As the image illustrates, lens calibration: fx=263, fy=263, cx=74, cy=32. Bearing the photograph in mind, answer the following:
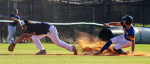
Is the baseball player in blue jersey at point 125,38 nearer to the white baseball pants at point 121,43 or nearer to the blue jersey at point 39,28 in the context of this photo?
the white baseball pants at point 121,43

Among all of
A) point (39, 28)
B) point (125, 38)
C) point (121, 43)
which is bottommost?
point (121, 43)

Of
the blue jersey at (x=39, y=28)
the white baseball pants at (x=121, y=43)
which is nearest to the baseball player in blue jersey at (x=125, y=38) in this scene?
the white baseball pants at (x=121, y=43)

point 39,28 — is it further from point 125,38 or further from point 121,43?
point 125,38

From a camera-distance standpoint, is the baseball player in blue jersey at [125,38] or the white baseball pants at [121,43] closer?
the baseball player in blue jersey at [125,38]

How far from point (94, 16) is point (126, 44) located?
597 inches

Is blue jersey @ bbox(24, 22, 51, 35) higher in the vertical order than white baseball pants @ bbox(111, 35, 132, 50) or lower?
higher

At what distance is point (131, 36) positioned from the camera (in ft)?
28.1

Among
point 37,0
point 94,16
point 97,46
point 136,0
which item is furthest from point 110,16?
point 97,46

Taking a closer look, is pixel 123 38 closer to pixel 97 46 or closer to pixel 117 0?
Answer: pixel 97 46

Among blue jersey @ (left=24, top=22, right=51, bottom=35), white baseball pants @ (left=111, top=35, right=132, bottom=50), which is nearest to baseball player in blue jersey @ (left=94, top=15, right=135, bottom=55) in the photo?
white baseball pants @ (left=111, top=35, right=132, bottom=50)

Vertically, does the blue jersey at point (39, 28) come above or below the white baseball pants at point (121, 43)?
above

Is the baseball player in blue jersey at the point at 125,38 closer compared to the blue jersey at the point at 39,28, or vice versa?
the baseball player in blue jersey at the point at 125,38

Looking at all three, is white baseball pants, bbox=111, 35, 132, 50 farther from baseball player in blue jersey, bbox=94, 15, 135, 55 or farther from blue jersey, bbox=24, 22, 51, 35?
blue jersey, bbox=24, 22, 51, 35

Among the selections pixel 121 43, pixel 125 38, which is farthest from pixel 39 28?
pixel 125 38
